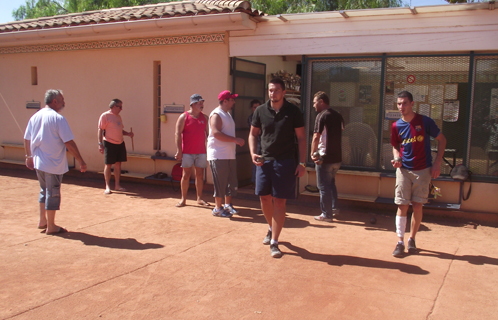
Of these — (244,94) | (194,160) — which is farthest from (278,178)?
(244,94)

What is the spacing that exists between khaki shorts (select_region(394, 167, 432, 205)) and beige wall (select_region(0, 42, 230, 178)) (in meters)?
4.19

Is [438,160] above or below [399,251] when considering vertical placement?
above

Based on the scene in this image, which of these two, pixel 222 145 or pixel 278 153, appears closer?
pixel 278 153

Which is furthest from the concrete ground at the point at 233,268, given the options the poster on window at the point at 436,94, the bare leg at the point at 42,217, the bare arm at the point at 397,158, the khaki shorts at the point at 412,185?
the poster on window at the point at 436,94

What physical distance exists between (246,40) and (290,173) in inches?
154

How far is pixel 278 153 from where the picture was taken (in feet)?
16.2

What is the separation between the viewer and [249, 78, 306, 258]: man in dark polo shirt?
491cm

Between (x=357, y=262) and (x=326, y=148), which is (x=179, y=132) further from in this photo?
(x=357, y=262)

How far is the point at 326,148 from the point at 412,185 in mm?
1722

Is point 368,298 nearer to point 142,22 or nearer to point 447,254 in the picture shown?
→ point 447,254

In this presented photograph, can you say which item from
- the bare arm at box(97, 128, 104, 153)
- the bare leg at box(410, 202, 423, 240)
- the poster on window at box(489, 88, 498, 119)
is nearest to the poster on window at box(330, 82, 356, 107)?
the poster on window at box(489, 88, 498, 119)

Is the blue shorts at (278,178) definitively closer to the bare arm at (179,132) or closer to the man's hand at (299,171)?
the man's hand at (299,171)

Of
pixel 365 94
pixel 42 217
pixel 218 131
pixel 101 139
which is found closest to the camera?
pixel 42 217

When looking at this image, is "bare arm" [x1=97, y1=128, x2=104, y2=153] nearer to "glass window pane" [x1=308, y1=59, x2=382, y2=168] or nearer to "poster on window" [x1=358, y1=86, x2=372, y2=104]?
"glass window pane" [x1=308, y1=59, x2=382, y2=168]
